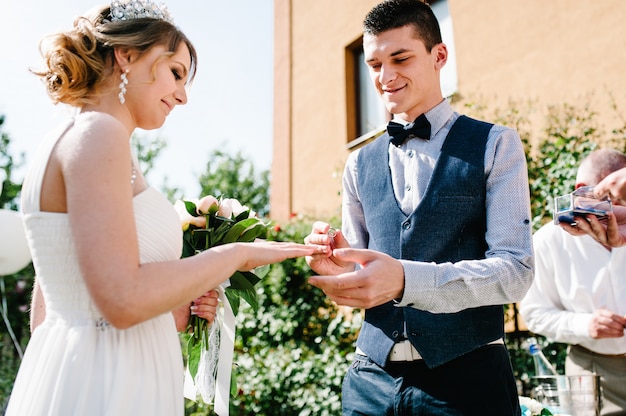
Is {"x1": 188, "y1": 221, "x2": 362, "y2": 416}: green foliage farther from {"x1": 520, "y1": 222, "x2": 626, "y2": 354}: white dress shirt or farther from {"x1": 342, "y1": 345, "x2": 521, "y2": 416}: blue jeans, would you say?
{"x1": 342, "y1": 345, "x2": 521, "y2": 416}: blue jeans

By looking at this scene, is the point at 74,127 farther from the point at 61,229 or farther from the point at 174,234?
the point at 174,234

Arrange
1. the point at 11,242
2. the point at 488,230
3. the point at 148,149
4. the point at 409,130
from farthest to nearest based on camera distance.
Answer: the point at 148,149 < the point at 11,242 < the point at 409,130 < the point at 488,230

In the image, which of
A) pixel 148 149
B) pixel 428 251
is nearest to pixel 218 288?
pixel 428 251

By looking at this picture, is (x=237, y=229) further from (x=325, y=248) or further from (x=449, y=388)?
(x=449, y=388)

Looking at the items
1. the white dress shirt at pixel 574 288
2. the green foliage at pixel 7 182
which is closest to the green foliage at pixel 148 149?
the green foliage at pixel 7 182

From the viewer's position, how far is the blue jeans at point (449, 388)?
1860 mm

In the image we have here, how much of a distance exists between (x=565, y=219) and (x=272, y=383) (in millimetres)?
3327

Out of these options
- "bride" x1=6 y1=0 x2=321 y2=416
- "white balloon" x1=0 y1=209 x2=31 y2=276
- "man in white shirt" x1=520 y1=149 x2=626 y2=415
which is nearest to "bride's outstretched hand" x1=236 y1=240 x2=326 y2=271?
"bride" x1=6 y1=0 x2=321 y2=416

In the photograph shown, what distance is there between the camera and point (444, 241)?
2.00 metres

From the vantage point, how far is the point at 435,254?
2008mm

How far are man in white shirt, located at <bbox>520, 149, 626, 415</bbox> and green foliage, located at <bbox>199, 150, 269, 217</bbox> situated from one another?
30.2m

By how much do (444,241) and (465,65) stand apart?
5.35 metres

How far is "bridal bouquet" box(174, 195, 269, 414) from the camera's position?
2.38 metres

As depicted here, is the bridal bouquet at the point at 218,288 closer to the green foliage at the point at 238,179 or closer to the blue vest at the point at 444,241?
the blue vest at the point at 444,241
